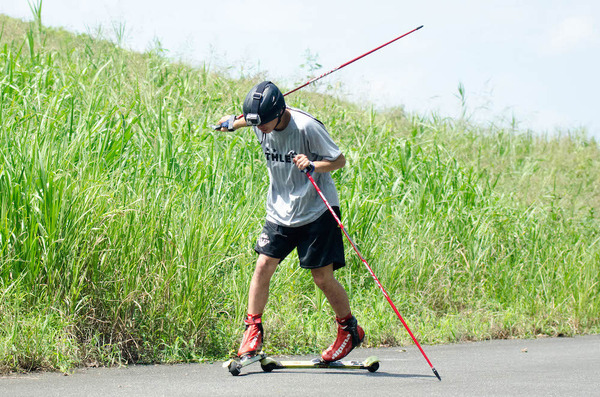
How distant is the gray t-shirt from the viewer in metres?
4.91

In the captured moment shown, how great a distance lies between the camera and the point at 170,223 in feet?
19.2

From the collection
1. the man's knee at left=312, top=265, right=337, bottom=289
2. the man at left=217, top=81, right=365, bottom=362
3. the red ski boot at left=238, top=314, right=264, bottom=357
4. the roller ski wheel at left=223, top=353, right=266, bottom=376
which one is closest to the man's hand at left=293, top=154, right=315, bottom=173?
the man at left=217, top=81, right=365, bottom=362

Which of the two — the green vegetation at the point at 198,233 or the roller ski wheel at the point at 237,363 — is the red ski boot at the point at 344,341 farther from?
the green vegetation at the point at 198,233

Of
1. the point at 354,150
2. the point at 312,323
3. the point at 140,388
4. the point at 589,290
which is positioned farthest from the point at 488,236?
the point at 140,388

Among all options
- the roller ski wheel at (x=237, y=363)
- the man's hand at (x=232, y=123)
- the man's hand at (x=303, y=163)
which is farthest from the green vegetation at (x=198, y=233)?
the man's hand at (x=303, y=163)

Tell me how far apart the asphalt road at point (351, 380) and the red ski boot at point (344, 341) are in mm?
145

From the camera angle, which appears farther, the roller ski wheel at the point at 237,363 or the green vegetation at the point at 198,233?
the green vegetation at the point at 198,233

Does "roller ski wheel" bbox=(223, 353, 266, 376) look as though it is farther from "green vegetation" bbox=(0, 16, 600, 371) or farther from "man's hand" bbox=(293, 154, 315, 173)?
"man's hand" bbox=(293, 154, 315, 173)

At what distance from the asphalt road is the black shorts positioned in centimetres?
86

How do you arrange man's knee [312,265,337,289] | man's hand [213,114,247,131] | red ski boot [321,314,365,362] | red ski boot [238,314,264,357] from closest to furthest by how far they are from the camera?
red ski boot [238,314,264,357] → man's knee [312,265,337,289] → red ski boot [321,314,365,362] → man's hand [213,114,247,131]

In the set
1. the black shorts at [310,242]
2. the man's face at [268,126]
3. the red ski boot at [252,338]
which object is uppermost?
the man's face at [268,126]

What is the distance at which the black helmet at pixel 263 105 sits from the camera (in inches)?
183

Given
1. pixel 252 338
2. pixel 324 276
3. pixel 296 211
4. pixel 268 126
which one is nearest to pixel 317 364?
pixel 252 338

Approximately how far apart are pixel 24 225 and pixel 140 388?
172 centimetres
